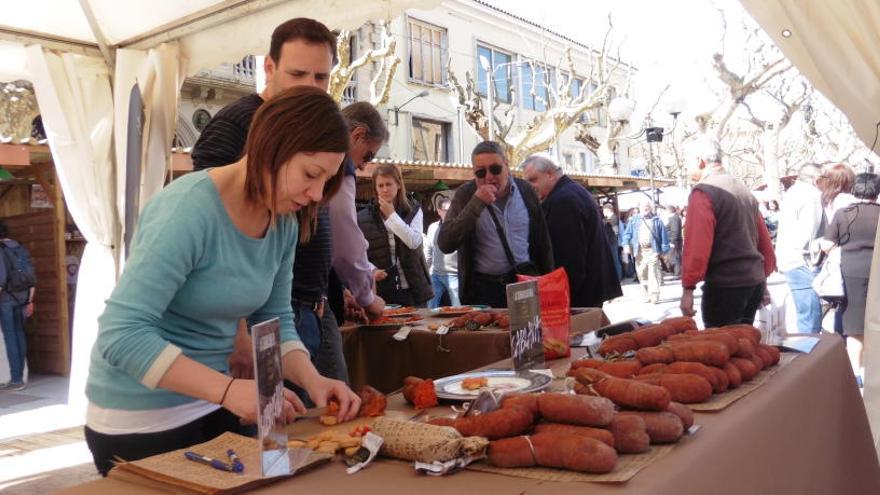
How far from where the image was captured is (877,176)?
5375 mm

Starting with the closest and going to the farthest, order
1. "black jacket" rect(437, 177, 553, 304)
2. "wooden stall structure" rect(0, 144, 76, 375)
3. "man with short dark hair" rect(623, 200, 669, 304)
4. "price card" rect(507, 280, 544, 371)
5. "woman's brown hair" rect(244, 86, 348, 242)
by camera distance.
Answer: "woman's brown hair" rect(244, 86, 348, 242)
"price card" rect(507, 280, 544, 371)
"black jacket" rect(437, 177, 553, 304)
"wooden stall structure" rect(0, 144, 76, 375)
"man with short dark hair" rect(623, 200, 669, 304)

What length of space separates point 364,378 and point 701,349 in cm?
222

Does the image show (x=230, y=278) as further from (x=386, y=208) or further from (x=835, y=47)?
(x=386, y=208)

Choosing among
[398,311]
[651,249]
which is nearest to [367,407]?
[398,311]

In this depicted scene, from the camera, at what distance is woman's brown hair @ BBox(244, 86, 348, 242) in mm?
1539

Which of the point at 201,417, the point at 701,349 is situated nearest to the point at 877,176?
the point at 701,349

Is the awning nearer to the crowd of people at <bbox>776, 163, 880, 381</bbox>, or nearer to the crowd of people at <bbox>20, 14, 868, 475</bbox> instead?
the crowd of people at <bbox>20, 14, 868, 475</bbox>

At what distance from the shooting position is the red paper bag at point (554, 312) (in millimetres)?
2391

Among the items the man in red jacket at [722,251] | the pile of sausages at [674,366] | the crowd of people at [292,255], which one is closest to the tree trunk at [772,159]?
the man in red jacket at [722,251]

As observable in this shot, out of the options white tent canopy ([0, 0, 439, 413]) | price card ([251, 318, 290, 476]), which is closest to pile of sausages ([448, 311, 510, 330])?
price card ([251, 318, 290, 476])

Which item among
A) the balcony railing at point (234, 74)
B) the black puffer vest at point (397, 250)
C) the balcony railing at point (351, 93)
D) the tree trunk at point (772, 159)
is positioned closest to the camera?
the black puffer vest at point (397, 250)

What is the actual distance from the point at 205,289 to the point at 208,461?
42cm

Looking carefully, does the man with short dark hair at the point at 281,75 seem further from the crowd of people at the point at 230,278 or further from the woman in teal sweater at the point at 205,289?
the woman in teal sweater at the point at 205,289

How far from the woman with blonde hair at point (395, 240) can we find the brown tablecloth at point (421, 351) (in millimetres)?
1237
